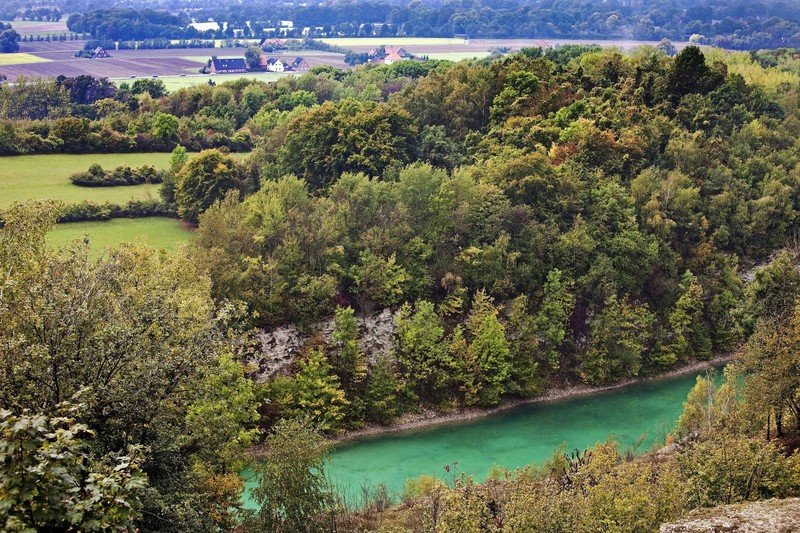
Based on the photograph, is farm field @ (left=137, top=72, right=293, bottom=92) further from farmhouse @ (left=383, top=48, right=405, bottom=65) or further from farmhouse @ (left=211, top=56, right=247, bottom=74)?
farmhouse @ (left=383, top=48, right=405, bottom=65)

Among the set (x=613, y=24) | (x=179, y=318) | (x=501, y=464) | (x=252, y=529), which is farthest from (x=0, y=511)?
(x=613, y=24)

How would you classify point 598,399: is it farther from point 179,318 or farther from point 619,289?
point 179,318

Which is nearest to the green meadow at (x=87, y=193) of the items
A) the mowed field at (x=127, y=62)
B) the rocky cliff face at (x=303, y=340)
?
the rocky cliff face at (x=303, y=340)

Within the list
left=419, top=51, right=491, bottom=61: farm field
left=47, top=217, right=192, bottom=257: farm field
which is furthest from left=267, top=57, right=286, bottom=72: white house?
left=47, top=217, right=192, bottom=257: farm field

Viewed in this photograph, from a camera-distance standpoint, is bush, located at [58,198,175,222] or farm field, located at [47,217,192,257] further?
bush, located at [58,198,175,222]

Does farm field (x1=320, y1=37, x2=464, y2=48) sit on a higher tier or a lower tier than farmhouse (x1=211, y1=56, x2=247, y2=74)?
higher

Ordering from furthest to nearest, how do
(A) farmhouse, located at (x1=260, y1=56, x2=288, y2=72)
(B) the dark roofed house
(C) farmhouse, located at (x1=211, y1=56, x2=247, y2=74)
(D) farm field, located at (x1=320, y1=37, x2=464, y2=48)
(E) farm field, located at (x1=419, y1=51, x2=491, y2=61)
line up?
(D) farm field, located at (x1=320, y1=37, x2=464, y2=48), (E) farm field, located at (x1=419, y1=51, x2=491, y2=61), (A) farmhouse, located at (x1=260, y1=56, x2=288, y2=72), (B) the dark roofed house, (C) farmhouse, located at (x1=211, y1=56, x2=247, y2=74)

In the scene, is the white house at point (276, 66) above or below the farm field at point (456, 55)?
below

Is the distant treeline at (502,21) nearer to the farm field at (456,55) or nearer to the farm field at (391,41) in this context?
the farm field at (391,41)
